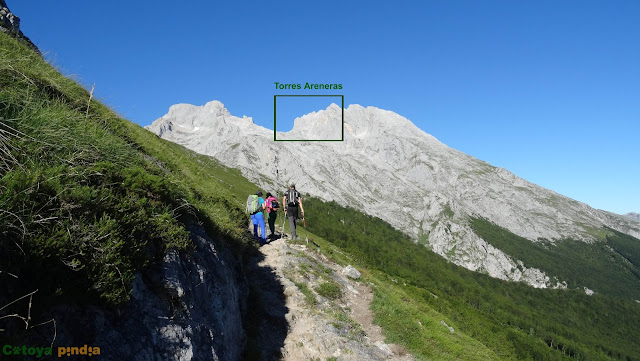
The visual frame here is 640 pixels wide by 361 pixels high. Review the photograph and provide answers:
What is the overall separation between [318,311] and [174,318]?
8825mm

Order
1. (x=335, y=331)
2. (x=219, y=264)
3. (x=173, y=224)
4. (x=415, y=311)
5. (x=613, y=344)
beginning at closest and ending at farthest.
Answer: (x=173, y=224) < (x=219, y=264) < (x=335, y=331) < (x=415, y=311) < (x=613, y=344)

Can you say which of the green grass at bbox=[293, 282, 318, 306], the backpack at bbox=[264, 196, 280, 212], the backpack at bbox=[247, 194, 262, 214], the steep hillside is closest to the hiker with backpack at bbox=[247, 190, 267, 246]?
the backpack at bbox=[247, 194, 262, 214]

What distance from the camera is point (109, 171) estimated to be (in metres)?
7.07

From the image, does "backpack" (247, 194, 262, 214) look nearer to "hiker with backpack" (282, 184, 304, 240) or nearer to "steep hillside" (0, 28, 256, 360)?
"hiker with backpack" (282, 184, 304, 240)

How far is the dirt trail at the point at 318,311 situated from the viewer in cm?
1256

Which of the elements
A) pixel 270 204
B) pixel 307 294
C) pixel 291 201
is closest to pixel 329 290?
pixel 307 294

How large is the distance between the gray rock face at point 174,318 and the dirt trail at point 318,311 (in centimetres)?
303

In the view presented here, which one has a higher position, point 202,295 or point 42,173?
point 42,173

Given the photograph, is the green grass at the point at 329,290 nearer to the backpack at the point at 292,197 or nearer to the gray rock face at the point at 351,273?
the gray rock face at the point at 351,273

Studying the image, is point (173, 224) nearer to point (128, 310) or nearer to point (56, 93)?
point (128, 310)

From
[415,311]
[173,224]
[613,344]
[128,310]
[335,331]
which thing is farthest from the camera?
[613,344]

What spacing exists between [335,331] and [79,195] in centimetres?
1116

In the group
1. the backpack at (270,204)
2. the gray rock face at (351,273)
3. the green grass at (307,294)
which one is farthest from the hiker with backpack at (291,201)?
the green grass at (307,294)

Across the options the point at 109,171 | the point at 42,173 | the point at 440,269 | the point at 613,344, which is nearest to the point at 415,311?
the point at 109,171
